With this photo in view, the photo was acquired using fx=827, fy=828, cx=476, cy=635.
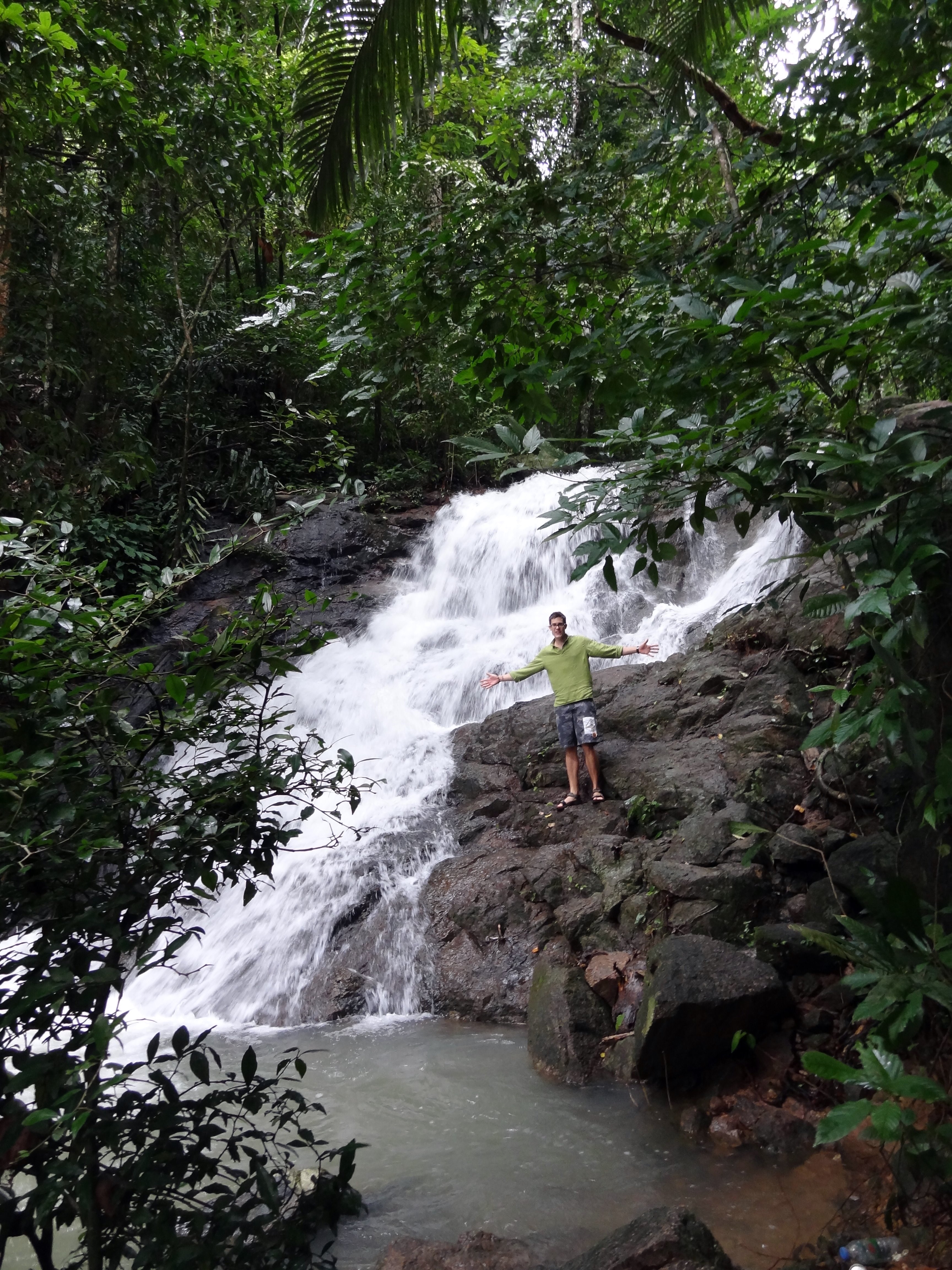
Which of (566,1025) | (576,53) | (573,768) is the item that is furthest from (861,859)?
(576,53)

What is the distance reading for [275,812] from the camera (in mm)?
2664

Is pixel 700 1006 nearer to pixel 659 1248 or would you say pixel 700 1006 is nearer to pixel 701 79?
pixel 659 1248

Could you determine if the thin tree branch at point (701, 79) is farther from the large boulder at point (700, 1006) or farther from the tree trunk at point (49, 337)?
the tree trunk at point (49, 337)

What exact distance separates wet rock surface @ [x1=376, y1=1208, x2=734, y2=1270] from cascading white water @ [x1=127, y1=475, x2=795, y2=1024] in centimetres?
219

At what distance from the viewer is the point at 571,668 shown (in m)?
7.79

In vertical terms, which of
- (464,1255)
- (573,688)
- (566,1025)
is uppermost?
(573,688)

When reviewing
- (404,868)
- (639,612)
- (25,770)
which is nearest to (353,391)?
(25,770)

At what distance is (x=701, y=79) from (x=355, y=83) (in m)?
2.49

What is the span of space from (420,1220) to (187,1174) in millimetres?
1630

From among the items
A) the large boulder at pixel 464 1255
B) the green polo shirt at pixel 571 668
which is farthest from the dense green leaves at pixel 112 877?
the green polo shirt at pixel 571 668

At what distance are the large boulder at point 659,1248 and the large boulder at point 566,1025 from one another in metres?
1.95

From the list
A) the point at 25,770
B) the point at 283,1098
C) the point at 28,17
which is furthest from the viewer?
the point at 28,17

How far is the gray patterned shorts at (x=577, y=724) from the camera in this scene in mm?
7523

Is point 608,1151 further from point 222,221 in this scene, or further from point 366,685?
point 222,221
